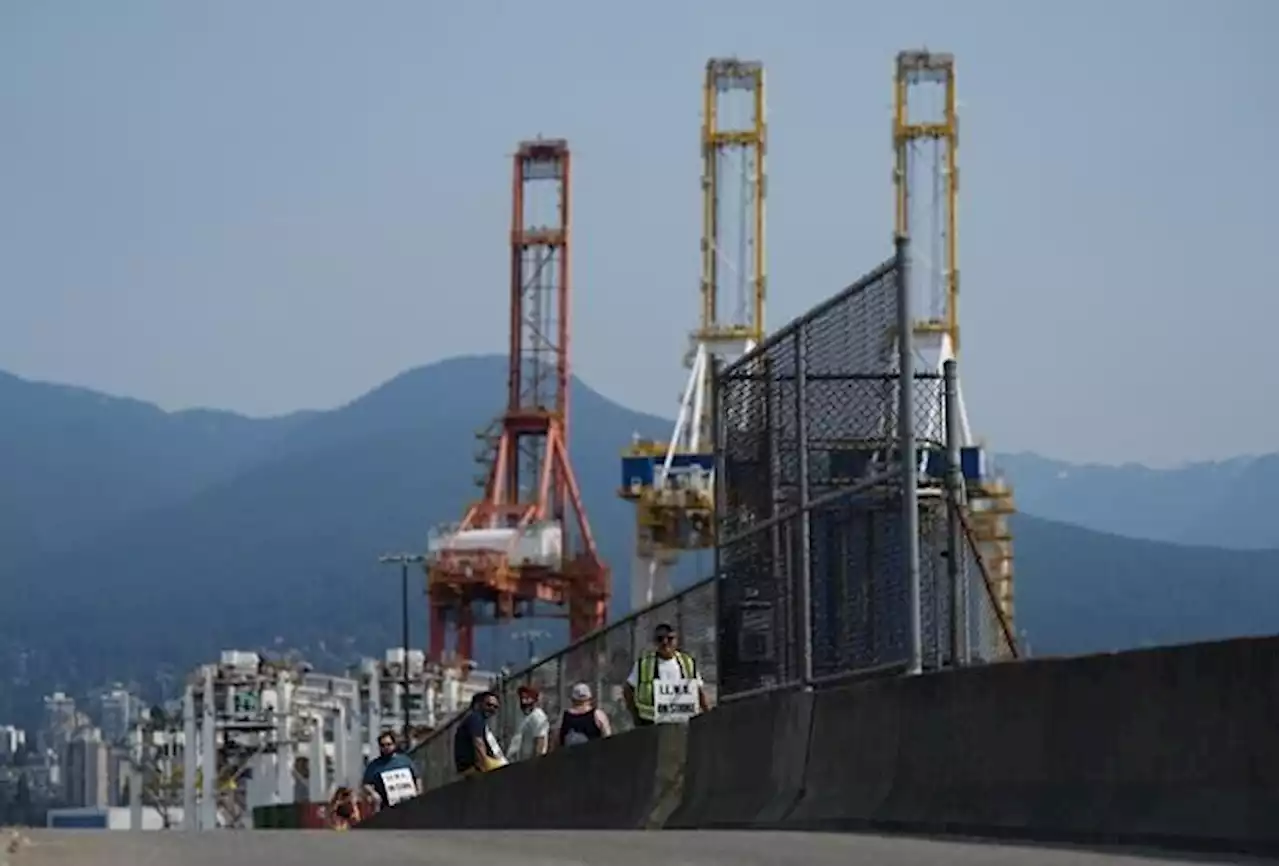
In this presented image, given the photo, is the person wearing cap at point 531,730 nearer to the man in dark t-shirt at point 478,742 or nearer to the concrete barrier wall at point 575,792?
the man in dark t-shirt at point 478,742

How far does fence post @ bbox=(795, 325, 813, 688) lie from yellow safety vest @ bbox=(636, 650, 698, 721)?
432 centimetres

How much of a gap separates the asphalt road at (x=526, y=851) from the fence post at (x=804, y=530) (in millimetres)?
1648

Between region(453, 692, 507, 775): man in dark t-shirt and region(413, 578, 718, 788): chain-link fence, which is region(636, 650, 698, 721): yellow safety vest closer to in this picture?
region(413, 578, 718, 788): chain-link fence

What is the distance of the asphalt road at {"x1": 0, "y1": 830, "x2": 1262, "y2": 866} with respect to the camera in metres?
11.4

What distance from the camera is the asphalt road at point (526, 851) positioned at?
Answer: 37.5ft

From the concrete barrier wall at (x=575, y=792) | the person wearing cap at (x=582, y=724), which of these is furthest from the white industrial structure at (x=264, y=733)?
the person wearing cap at (x=582, y=724)

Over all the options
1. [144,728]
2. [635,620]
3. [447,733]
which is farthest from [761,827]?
[144,728]

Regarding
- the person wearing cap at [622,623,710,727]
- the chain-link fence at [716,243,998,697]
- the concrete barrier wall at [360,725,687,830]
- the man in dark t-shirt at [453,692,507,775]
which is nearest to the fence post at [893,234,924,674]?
the chain-link fence at [716,243,998,697]

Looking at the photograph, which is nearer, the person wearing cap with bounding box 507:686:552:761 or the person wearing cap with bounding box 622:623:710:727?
the person wearing cap with bounding box 622:623:710:727

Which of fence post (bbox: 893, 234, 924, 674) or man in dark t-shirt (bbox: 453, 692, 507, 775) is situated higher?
fence post (bbox: 893, 234, 924, 674)

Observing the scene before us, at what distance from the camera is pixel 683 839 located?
1365 cm

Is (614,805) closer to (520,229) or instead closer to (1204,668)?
(1204,668)

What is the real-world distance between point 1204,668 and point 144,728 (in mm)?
115663

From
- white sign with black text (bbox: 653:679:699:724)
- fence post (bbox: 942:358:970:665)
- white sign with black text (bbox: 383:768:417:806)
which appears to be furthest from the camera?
white sign with black text (bbox: 383:768:417:806)
